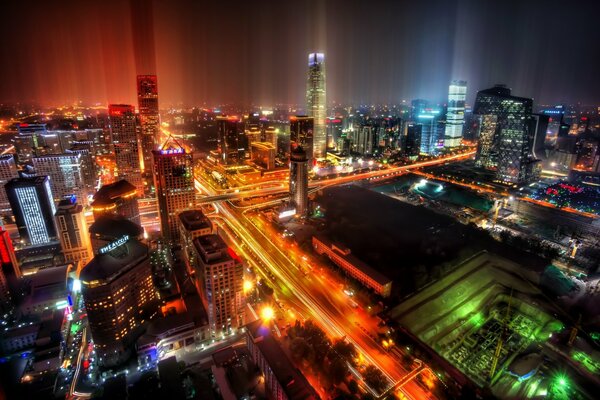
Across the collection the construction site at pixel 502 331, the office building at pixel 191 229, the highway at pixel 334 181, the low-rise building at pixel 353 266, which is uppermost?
the office building at pixel 191 229

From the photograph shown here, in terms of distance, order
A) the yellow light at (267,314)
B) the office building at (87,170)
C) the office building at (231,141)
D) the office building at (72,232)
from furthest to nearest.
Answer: the office building at (231,141) → the office building at (87,170) → the office building at (72,232) → the yellow light at (267,314)

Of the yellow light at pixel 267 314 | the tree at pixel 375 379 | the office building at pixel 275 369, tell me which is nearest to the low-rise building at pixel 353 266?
the tree at pixel 375 379

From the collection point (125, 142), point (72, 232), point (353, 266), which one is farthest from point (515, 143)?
point (72, 232)

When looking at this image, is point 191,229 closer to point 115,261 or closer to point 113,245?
point 113,245

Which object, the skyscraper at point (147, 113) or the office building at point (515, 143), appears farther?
the skyscraper at point (147, 113)

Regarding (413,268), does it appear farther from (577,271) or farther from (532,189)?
(532,189)

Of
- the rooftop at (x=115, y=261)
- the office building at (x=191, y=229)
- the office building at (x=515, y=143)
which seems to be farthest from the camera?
the office building at (x=515, y=143)

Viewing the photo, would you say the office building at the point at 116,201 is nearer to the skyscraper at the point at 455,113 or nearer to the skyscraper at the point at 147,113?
the skyscraper at the point at 147,113

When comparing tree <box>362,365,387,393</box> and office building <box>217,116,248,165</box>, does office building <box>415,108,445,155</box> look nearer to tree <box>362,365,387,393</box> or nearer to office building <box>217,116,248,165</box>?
office building <box>217,116,248,165</box>
